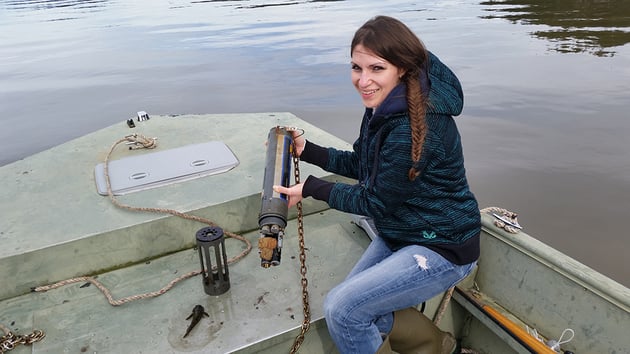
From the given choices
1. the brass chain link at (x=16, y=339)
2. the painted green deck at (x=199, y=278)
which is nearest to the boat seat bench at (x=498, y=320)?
the painted green deck at (x=199, y=278)

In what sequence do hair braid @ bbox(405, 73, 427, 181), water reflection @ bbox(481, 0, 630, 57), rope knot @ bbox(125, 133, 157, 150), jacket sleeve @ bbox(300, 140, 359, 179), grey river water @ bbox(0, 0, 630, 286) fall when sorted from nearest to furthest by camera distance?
hair braid @ bbox(405, 73, 427, 181), jacket sleeve @ bbox(300, 140, 359, 179), rope knot @ bbox(125, 133, 157, 150), grey river water @ bbox(0, 0, 630, 286), water reflection @ bbox(481, 0, 630, 57)

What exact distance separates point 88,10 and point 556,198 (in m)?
35.0

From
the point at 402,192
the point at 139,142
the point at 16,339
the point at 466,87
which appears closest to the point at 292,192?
the point at 402,192

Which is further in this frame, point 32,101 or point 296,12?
point 296,12

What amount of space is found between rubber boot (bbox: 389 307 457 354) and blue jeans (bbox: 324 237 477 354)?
0.13 meters

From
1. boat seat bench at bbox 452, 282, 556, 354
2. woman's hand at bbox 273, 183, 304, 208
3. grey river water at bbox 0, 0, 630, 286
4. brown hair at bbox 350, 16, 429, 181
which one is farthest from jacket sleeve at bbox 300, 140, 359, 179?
grey river water at bbox 0, 0, 630, 286

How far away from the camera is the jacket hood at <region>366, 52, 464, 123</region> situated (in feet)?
5.91

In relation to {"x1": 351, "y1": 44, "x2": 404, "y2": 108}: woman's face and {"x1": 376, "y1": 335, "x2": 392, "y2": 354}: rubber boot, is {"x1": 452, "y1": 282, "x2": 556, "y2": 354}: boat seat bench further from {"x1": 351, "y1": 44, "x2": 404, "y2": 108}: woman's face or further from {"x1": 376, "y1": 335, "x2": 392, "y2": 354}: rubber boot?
{"x1": 351, "y1": 44, "x2": 404, "y2": 108}: woman's face

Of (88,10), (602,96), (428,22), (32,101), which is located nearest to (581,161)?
(602,96)

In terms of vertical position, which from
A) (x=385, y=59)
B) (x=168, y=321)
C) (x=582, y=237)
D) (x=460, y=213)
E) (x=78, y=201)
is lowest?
(x=582, y=237)

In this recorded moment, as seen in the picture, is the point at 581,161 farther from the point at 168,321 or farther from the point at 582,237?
the point at 168,321

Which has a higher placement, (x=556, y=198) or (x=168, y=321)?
(x=168, y=321)

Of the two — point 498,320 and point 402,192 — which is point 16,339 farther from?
point 498,320

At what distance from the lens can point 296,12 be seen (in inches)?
973
